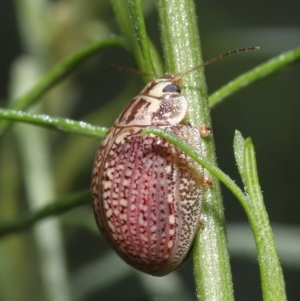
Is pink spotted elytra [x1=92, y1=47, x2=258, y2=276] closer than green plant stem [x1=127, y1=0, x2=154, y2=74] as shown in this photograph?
No

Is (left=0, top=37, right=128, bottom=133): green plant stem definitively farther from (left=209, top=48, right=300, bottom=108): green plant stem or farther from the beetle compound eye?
(left=209, top=48, right=300, bottom=108): green plant stem

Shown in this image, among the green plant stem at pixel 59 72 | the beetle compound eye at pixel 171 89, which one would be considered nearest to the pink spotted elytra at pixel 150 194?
the beetle compound eye at pixel 171 89

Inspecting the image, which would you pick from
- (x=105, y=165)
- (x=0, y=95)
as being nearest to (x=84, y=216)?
(x=105, y=165)

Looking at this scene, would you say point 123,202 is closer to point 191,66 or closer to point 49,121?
point 49,121

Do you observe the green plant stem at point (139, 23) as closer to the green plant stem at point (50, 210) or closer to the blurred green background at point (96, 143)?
the green plant stem at point (50, 210)

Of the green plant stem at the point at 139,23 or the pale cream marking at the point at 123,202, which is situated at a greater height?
the green plant stem at the point at 139,23

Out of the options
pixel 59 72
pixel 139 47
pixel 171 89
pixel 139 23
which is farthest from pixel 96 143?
pixel 139 23

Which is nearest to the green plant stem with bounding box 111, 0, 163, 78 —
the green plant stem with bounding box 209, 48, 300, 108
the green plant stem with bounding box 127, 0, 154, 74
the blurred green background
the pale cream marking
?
the green plant stem with bounding box 127, 0, 154, 74

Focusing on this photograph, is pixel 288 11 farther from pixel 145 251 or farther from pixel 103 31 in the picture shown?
pixel 145 251

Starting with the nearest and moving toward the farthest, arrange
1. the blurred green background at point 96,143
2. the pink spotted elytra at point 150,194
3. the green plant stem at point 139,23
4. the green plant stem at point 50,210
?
1. the green plant stem at point 139,23
2. the pink spotted elytra at point 150,194
3. the green plant stem at point 50,210
4. the blurred green background at point 96,143
